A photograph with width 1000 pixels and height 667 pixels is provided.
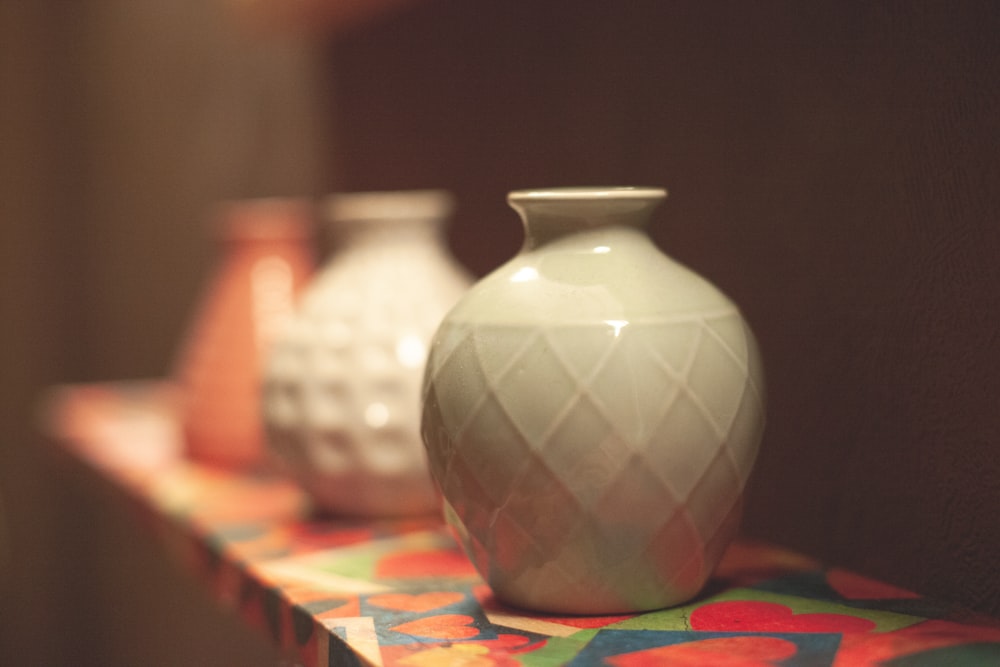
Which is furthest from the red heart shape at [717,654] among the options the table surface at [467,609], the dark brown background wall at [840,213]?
the dark brown background wall at [840,213]

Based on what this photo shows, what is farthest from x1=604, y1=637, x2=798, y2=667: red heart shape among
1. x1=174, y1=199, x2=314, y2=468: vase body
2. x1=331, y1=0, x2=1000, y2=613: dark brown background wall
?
x1=174, y1=199, x2=314, y2=468: vase body

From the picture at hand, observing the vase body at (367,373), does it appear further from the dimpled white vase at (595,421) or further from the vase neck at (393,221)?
the dimpled white vase at (595,421)

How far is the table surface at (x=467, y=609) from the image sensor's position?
0.56 metres

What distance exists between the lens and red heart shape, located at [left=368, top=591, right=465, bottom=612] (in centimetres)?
66

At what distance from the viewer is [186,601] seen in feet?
6.40

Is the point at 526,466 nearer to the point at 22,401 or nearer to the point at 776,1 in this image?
the point at 776,1

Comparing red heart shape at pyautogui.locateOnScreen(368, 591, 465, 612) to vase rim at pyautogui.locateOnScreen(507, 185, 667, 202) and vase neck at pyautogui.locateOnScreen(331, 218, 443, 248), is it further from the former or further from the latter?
vase neck at pyautogui.locateOnScreen(331, 218, 443, 248)

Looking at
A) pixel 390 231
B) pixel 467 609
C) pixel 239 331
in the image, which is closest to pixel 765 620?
pixel 467 609

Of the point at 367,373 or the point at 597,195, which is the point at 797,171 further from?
the point at 367,373

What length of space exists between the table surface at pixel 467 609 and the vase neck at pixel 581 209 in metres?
0.23

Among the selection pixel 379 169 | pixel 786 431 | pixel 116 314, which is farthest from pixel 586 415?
pixel 116 314

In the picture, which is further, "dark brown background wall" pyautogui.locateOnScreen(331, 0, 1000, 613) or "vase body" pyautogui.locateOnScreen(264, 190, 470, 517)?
"vase body" pyautogui.locateOnScreen(264, 190, 470, 517)

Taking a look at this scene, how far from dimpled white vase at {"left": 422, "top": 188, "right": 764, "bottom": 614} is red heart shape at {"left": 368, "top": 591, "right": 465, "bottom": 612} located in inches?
1.7

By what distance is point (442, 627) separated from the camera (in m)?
A: 0.62
